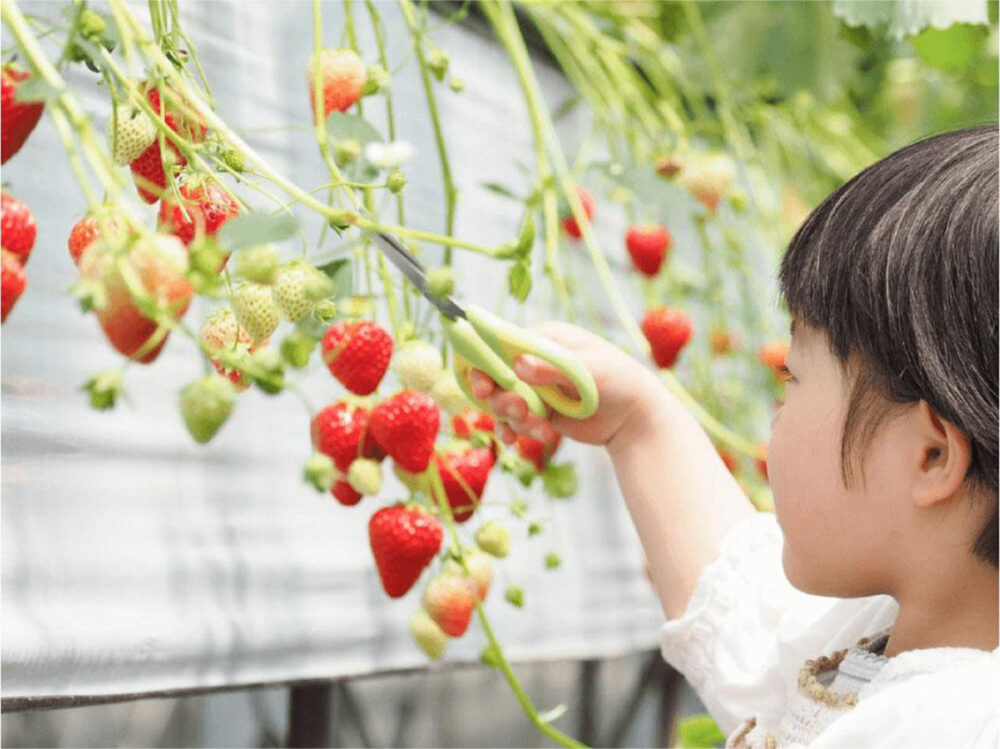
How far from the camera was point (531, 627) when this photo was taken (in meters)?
1.01

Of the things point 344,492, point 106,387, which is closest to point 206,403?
point 106,387

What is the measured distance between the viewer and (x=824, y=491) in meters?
0.57

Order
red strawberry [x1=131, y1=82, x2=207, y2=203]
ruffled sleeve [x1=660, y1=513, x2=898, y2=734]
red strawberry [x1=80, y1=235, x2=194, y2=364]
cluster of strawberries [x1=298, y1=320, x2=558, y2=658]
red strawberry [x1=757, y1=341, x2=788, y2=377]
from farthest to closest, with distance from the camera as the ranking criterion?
red strawberry [x1=757, y1=341, x2=788, y2=377] → ruffled sleeve [x1=660, y1=513, x2=898, y2=734] → cluster of strawberries [x1=298, y1=320, x2=558, y2=658] → red strawberry [x1=131, y1=82, x2=207, y2=203] → red strawberry [x1=80, y1=235, x2=194, y2=364]

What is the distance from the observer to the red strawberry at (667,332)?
35.5 inches

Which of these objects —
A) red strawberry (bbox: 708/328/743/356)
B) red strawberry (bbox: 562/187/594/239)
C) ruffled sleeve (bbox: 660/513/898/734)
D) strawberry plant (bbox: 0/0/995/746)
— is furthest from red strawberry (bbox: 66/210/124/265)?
red strawberry (bbox: 708/328/743/356)

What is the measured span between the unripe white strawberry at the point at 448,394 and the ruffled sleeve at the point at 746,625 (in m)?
0.20

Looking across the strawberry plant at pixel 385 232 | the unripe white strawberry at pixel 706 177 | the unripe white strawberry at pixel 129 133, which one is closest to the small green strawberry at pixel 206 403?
the strawberry plant at pixel 385 232

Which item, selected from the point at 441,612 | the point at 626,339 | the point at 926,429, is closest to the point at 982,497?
the point at 926,429

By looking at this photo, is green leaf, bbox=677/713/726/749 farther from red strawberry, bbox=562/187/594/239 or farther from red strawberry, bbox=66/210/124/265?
red strawberry, bbox=66/210/124/265

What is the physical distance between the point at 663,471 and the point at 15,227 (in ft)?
1.42

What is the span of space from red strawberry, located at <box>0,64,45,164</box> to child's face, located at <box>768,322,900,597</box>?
1.14 feet

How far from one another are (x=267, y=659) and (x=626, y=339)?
55 centimetres

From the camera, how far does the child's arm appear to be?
73 centimetres

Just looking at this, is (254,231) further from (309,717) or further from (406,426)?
(309,717)
